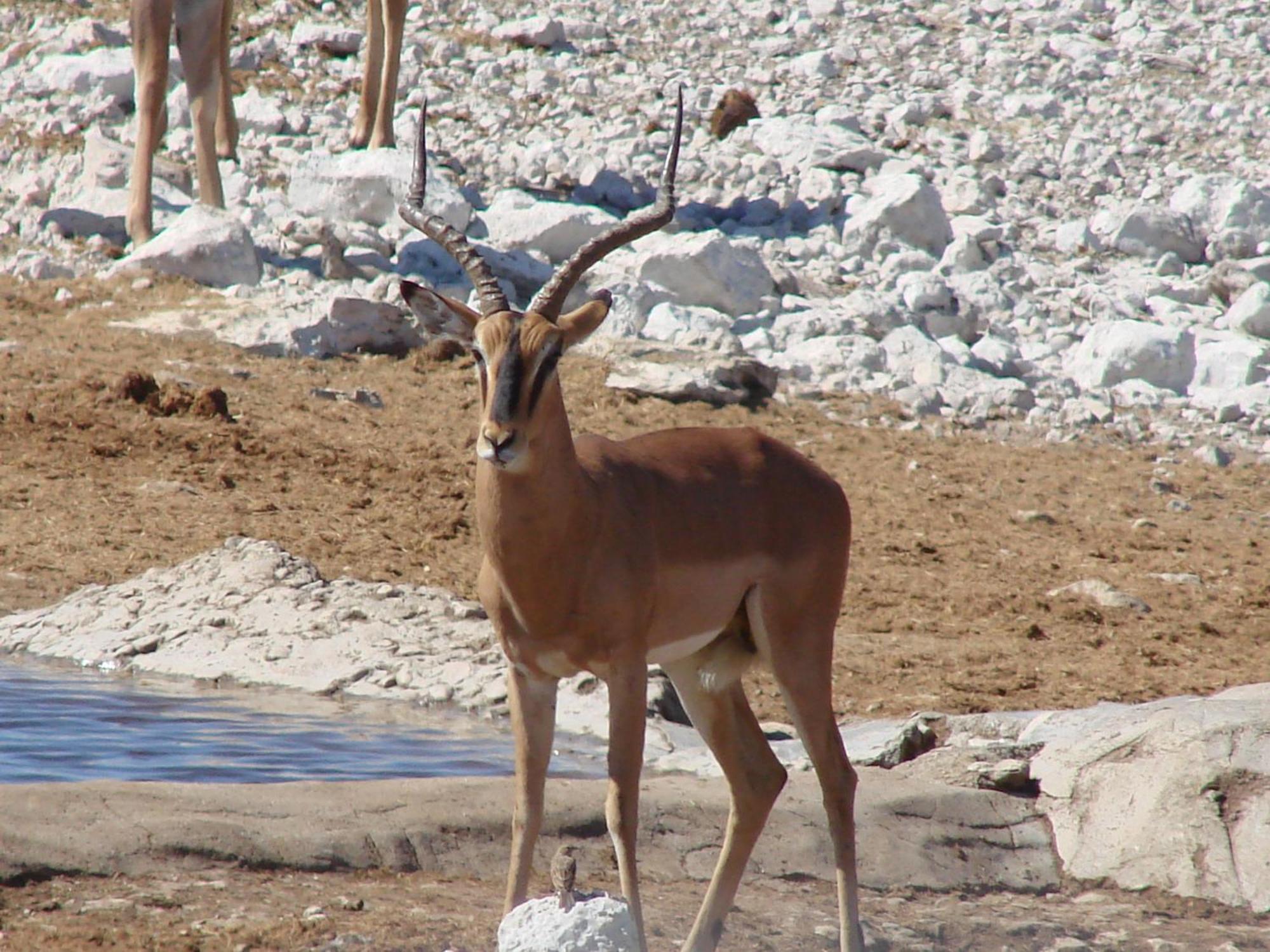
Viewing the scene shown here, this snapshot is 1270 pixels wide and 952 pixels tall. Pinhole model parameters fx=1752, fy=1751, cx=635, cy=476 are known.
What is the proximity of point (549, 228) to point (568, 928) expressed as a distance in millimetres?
14353

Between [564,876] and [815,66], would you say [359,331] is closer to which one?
[815,66]

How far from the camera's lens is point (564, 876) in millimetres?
4719

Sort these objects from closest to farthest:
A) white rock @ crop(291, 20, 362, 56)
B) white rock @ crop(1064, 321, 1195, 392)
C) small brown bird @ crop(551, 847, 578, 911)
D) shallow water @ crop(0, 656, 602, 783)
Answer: small brown bird @ crop(551, 847, 578, 911) < shallow water @ crop(0, 656, 602, 783) < white rock @ crop(1064, 321, 1195, 392) < white rock @ crop(291, 20, 362, 56)

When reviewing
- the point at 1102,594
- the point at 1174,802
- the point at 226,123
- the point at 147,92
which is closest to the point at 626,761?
the point at 1174,802

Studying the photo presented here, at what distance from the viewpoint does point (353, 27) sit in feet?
83.0

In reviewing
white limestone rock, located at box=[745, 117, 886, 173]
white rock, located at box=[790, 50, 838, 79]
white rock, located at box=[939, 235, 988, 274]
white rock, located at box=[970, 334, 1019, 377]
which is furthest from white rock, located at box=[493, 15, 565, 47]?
white rock, located at box=[970, 334, 1019, 377]

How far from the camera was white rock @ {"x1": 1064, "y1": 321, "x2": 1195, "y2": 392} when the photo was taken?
1830cm

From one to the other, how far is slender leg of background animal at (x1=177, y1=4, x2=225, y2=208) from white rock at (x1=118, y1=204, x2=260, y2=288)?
0.69 metres

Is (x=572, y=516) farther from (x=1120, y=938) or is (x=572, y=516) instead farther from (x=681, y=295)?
(x=681, y=295)

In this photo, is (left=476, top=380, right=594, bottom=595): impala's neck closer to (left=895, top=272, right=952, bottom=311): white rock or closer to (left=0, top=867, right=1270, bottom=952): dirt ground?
(left=0, top=867, right=1270, bottom=952): dirt ground

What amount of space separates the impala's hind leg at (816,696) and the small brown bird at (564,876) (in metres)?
1.51

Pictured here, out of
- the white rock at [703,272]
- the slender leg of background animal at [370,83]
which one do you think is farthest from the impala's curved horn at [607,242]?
the slender leg of background animal at [370,83]

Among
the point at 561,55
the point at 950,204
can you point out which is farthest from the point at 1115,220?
the point at 561,55

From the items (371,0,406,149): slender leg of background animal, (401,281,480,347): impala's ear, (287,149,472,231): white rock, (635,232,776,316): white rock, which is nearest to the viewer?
(401,281,480,347): impala's ear
